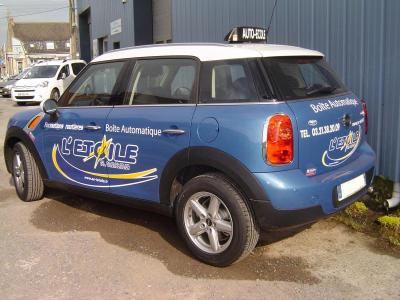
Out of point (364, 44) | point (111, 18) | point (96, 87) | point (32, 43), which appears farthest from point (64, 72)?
point (32, 43)

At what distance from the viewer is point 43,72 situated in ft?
70.8

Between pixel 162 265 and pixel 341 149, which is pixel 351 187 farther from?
pixel 162 265

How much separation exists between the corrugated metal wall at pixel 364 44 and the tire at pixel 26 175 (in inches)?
148

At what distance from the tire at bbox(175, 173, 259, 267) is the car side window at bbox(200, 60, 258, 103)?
2.01 feet

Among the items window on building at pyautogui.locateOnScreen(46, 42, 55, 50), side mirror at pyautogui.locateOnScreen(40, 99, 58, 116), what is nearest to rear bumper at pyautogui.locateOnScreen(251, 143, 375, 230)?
side mirror at pyautogui.locateOnScreen(40, 99, 58, 116)

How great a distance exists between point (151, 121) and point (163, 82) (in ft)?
1.23

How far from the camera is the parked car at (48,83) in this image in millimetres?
20906

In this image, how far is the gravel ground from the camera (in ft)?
11.8

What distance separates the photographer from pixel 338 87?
434cm

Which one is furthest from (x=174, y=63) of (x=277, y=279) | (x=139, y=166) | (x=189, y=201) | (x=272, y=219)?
(x=277, y=279)

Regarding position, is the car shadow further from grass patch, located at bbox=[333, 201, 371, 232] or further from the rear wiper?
the rear wiper

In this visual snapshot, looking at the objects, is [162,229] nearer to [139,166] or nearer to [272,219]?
[139,166]

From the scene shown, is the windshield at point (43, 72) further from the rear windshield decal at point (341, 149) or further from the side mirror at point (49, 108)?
the rear windshield decal at point (341, 149)

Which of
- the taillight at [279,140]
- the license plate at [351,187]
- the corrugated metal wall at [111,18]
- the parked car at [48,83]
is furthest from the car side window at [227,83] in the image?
the parked car at [48,83]
